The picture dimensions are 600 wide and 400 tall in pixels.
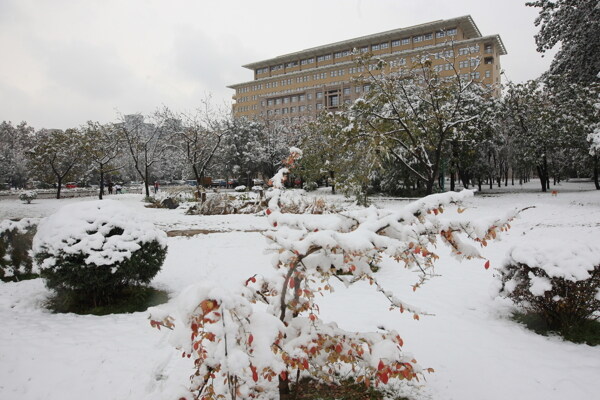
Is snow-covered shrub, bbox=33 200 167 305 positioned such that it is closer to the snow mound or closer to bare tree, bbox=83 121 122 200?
the snow mound

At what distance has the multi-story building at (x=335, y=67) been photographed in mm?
64562

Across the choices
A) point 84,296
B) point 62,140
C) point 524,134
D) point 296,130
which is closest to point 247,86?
point 296,130

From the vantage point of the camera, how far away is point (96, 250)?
5.24m

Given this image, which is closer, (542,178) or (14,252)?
(14,252)

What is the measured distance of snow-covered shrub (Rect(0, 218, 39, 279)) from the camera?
7.32m

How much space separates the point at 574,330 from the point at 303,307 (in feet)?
13.0

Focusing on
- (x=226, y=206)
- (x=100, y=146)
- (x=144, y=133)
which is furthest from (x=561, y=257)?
(x=144, y=133)

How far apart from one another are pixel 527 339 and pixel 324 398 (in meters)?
2.96

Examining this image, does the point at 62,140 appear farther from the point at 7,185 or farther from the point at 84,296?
the point at 84,296

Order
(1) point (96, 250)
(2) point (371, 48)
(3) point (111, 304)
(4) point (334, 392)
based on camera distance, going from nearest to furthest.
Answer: (4) point (334, 392)
(1) point (96, 250)
(3) point (111, 304)
(2) point (371, 48)

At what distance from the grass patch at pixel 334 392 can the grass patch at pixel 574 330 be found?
262 centimetres

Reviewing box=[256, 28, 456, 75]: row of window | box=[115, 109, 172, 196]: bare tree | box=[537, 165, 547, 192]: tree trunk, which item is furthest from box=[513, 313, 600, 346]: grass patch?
box=[256, 28, 456, 75]: row of window

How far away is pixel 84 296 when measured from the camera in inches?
221

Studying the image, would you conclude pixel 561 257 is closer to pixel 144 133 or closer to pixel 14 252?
pixel 14 252
